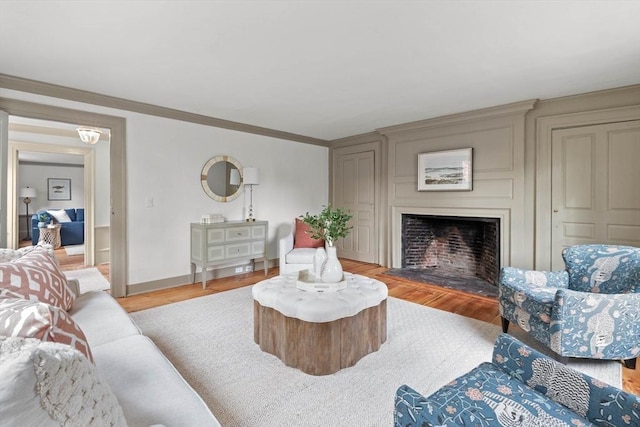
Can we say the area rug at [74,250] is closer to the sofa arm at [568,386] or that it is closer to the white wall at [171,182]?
the white wall at [171,182]

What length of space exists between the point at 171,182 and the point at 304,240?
1.95 m

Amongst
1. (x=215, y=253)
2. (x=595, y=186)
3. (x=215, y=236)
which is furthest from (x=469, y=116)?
(x=215, y=253)

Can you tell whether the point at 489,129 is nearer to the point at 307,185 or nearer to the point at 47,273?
the point at 307,185

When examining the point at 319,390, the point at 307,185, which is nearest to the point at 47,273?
the point at 319,390

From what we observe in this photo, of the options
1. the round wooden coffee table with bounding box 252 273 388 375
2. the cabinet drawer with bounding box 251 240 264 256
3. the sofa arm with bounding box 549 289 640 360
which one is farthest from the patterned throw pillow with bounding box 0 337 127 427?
the cabinet drawer with bounding box 251 240 264 256

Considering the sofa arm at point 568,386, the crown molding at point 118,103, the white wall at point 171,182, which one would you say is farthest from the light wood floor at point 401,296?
the crown molding at point 118,103

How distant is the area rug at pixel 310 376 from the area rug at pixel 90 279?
59.4 inches

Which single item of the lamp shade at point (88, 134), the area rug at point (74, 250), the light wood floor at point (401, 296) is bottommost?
the light wood floor at point (401, 296)

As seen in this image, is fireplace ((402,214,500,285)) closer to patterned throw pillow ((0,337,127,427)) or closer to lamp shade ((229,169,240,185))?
lamp shade ((229,169,240,185))

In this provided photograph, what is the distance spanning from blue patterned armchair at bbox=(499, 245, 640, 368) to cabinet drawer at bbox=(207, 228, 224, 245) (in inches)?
125

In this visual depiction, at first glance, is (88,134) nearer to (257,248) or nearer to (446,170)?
(257,248)

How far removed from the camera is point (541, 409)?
1104mm

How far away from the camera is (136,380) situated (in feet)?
3.74

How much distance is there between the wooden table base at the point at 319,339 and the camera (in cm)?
196
